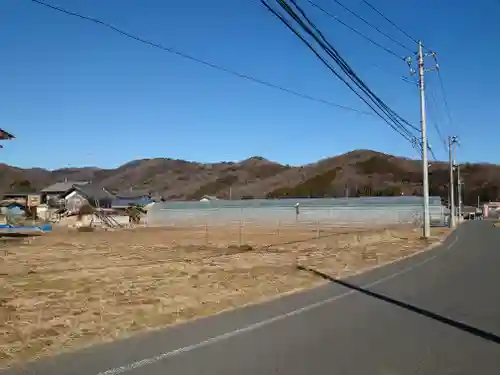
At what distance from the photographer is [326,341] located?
7430 millimetres

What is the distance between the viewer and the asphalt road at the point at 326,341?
613cm

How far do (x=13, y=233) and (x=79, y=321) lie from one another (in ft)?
143

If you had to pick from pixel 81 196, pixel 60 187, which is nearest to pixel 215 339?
pixel 81 196

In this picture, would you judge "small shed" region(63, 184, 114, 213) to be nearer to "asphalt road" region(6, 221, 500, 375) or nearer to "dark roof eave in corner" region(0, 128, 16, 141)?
"dark roof eave in corner" region(0, 128, 16, 141)

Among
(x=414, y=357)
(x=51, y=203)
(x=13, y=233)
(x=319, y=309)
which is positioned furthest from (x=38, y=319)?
(x=51, y=203)

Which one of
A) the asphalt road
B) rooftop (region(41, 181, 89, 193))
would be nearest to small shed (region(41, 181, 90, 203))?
rooftop (region(41, 181, 89, 193))

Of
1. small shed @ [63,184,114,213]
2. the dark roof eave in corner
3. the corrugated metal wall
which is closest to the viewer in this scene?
the dark roof eave in corner

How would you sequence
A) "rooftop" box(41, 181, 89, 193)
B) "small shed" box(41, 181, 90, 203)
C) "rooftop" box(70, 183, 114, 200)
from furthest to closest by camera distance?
1. "rooftop" box(41, 181, 89, 193)
2. "small shed" box(41, 181, 90, 203)
3. "rooftop" box(70, 183, 114, 200)

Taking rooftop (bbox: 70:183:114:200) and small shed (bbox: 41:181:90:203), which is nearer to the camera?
rooftop (bbox: 70:183:114:200)

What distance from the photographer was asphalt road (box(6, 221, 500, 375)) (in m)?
6.13

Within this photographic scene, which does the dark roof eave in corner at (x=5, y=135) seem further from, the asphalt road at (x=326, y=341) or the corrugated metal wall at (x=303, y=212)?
the corrugated metal wall at (x=303, y=212)

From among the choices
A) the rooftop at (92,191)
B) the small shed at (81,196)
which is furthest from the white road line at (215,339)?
the rooftop at (92,191)

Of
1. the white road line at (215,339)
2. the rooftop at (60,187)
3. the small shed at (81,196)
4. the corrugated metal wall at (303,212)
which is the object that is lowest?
the white road line at (215,339)

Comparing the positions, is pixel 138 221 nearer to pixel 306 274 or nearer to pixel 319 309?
pixel 306 274
